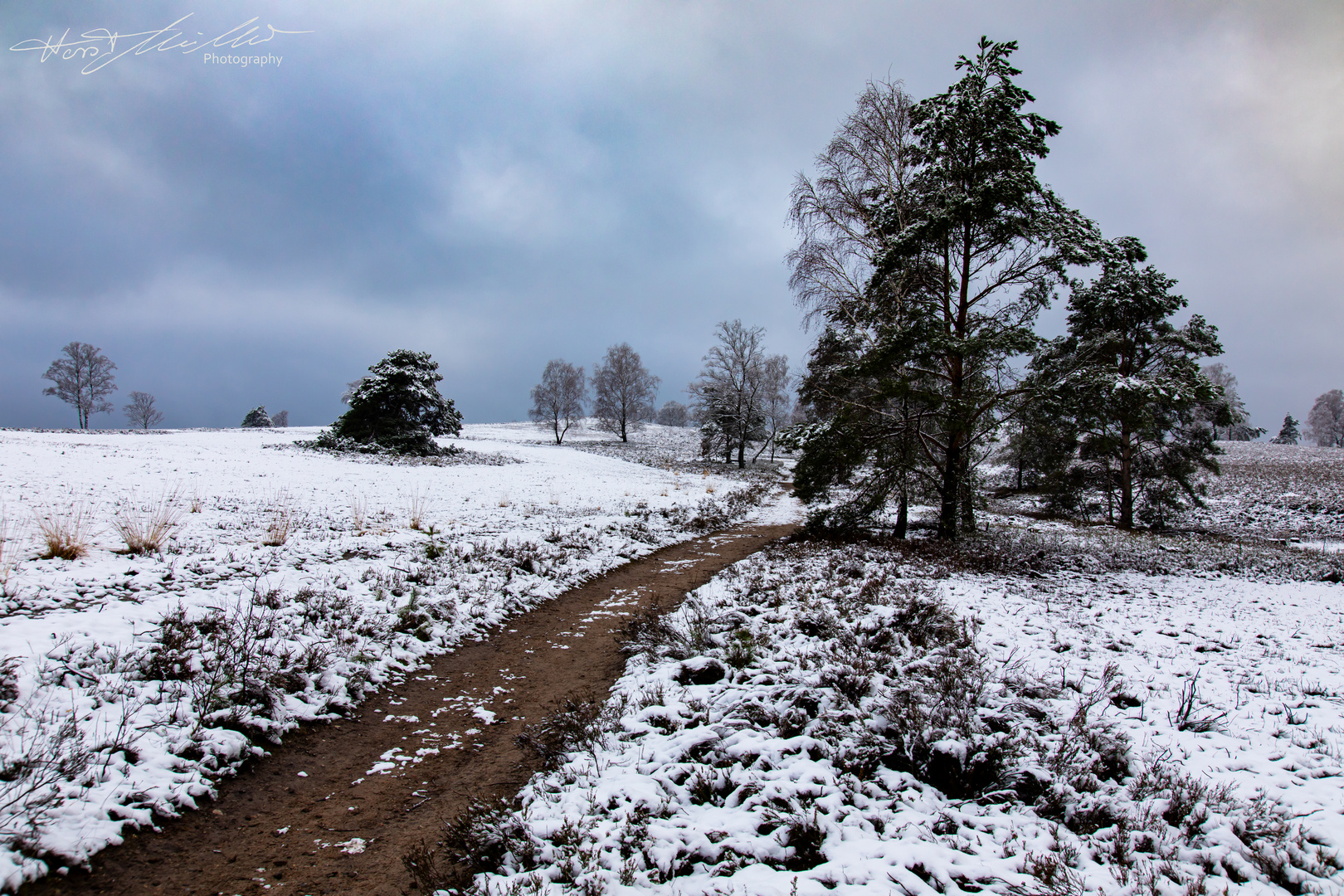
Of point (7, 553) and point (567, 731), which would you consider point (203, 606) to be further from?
point (567, 731)

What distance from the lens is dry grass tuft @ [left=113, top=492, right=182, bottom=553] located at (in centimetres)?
714

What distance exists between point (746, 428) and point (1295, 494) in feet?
102

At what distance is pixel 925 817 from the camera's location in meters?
3.23

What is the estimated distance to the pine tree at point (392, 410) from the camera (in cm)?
2781

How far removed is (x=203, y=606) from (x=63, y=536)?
2.96 metres

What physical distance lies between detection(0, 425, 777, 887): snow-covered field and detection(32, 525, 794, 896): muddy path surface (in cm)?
27

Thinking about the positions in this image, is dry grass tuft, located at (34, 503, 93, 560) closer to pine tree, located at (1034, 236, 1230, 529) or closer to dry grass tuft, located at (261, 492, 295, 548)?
dry grass tuft, located at (261, 492, 295, 548)

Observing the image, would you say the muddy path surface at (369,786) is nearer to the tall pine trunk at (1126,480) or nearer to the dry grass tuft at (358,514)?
the dry grass tuft at (358,514)

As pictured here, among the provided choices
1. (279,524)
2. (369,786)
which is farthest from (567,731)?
(279,524)

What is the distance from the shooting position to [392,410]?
28.8 m

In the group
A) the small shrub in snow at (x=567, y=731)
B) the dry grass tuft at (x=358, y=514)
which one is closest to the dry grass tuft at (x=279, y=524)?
the dry grass tuft at (x=358, y=514)

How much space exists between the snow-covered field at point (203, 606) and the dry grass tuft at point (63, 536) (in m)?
0.07

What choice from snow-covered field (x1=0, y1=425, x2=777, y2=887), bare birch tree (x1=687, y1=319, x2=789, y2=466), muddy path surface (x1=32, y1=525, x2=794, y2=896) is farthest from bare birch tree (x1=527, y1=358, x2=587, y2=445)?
muddy path surface (x1=32, y1=525, x2=794, y2=896)

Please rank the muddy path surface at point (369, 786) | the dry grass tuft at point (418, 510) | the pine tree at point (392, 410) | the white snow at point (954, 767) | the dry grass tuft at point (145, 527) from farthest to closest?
the pine tree at point (392, 410) < the dry grass tuft at point (418, 510) < the dry grass tuft at point (145, 527) < the muddy path surface at point (369, 786) < the white snow at point (954, 767)
